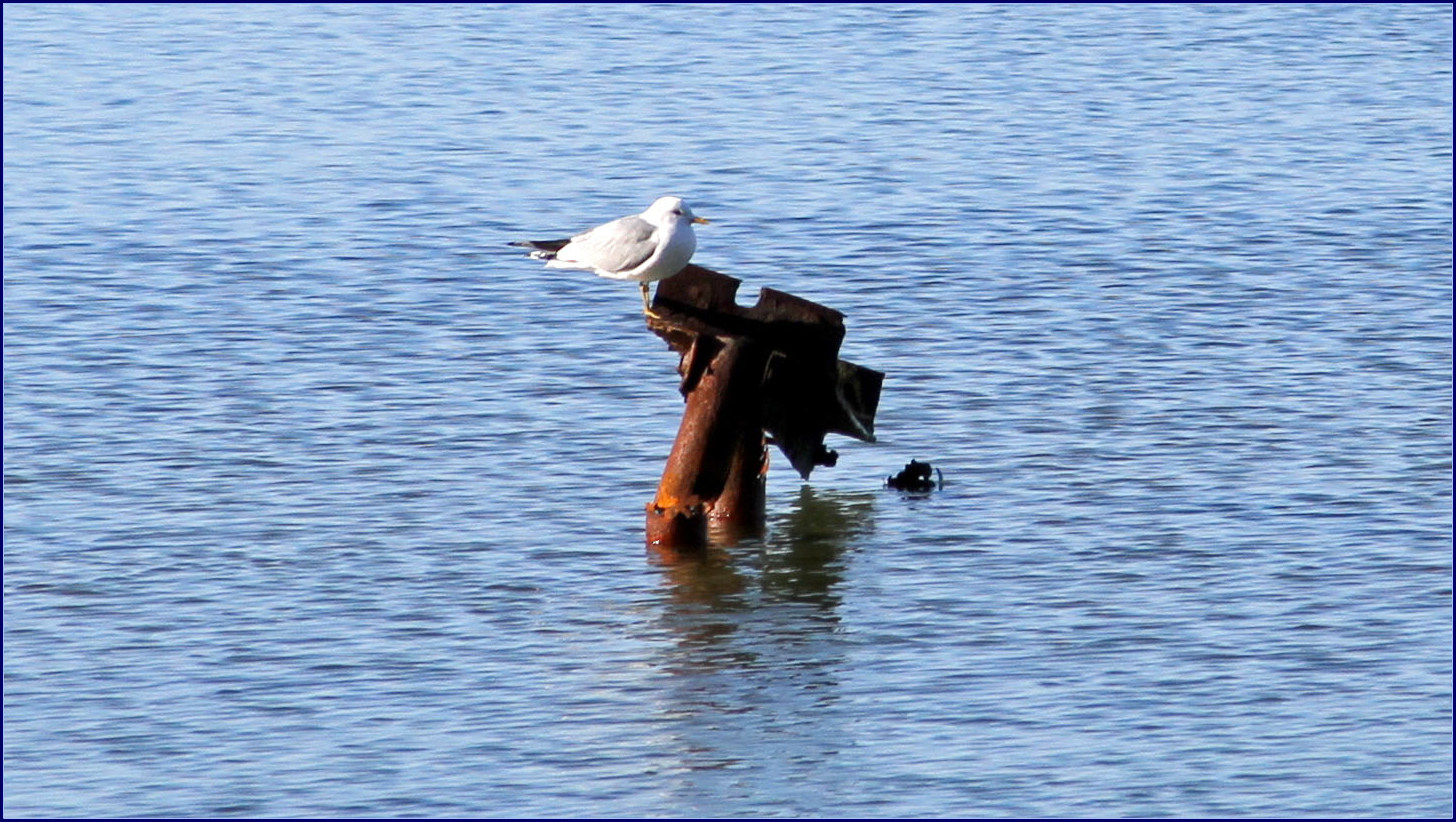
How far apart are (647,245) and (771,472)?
2.80 metres

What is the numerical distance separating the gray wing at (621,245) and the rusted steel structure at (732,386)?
0.23 m

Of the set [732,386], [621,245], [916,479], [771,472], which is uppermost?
[621,245]

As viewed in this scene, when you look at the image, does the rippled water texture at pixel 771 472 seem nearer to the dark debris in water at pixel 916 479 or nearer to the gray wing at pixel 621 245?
the dark debris in water at pixel 916 479

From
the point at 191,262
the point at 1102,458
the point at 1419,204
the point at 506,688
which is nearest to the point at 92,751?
the point at 506,688

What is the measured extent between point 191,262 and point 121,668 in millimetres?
9737

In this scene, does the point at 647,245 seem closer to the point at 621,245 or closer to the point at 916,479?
the point at 621,245

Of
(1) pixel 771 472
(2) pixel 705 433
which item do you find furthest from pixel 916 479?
(2) pixel 705 433

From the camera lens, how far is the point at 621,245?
11953 millimetres

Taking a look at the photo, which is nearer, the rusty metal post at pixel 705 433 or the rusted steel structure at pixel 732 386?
the rusted steel structure at pixel 732 386

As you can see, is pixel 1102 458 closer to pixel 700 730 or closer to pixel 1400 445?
pixel 1400 445

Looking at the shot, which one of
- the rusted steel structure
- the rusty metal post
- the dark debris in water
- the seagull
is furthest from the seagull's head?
the dark debris in water

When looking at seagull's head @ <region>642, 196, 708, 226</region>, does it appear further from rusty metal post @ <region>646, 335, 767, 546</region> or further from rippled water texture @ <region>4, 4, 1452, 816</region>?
rippled water texture @ <region>4, 4, 1452, 816</region>

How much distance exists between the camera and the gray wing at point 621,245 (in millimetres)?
11891

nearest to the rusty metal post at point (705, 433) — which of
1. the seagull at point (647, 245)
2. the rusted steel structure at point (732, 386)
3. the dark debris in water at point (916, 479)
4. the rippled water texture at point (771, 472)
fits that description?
the rusted steel structure at point (732, 386)
